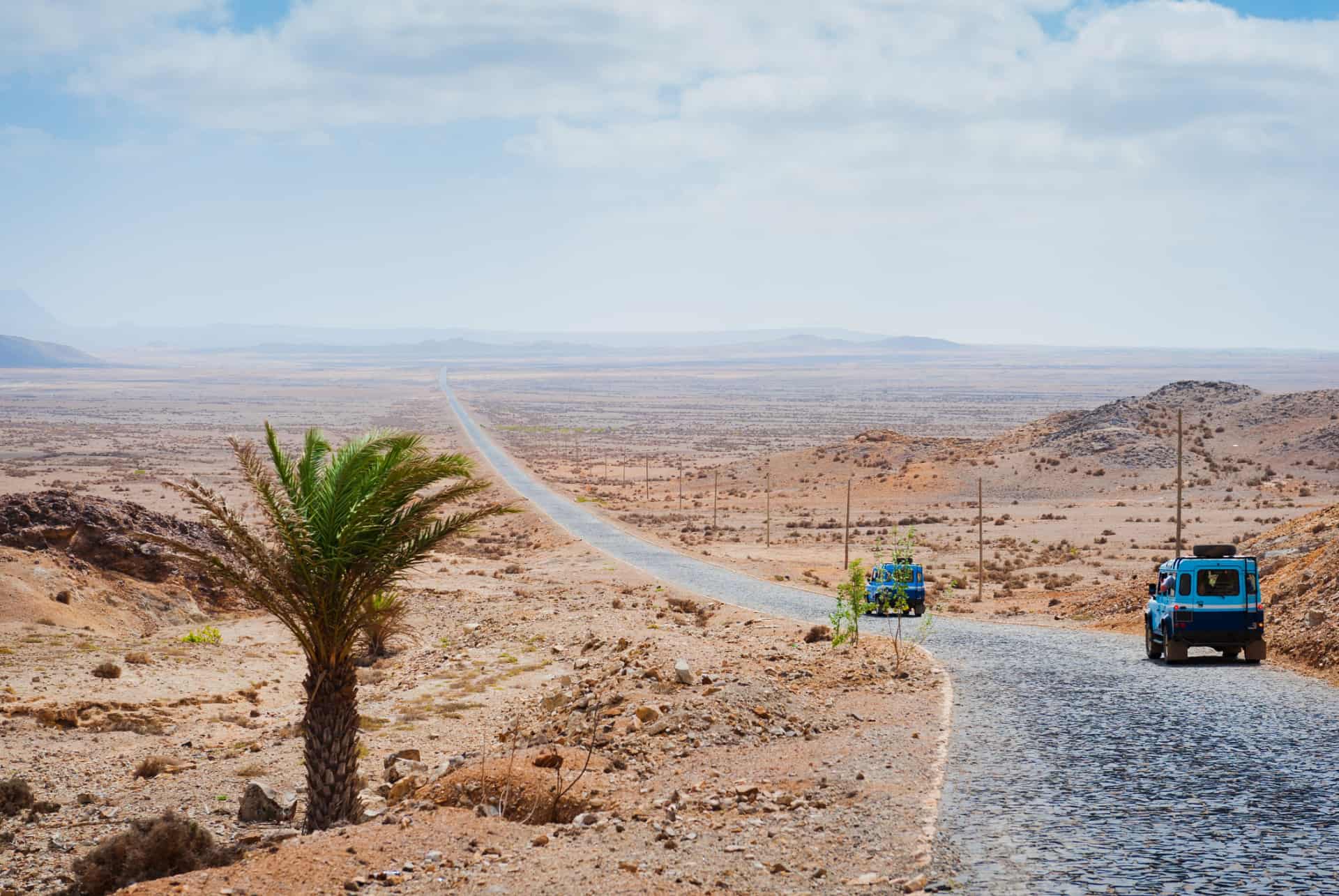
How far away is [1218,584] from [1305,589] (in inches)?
173

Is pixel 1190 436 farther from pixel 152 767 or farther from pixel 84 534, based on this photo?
pixel 152 767

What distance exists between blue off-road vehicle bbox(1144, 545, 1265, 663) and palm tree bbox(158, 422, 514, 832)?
12925 mm

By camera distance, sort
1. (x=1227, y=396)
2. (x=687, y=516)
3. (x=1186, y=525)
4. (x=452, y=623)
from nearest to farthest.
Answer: (x=452, y=623), (x=1186, y=525), (x=687, y=516), (x=1227, y=396)

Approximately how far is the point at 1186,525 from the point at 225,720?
50.1 meters

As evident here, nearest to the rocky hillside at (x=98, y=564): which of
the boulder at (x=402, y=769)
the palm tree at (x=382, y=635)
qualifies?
the palm tree at (x=382, y=635)

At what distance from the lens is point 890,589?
1207 inches

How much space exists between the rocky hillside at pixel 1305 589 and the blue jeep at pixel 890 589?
27.2 feet

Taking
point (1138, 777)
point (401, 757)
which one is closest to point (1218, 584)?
point (1138, 777)

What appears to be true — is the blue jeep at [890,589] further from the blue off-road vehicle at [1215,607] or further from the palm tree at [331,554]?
the palm tree at [331,554]

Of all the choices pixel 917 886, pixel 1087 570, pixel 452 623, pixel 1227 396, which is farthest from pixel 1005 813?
pixel 1227 396

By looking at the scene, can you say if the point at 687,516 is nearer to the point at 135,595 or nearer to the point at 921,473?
the point at 921,473

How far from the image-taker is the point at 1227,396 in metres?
95.8

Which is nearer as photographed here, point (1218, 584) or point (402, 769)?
point (402, 769)

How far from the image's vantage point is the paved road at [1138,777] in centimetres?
996
